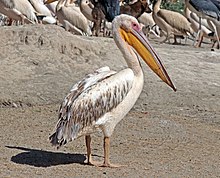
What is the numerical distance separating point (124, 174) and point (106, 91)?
2.33 feet

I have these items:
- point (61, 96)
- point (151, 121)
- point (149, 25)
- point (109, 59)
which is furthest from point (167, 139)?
point (149, 25)

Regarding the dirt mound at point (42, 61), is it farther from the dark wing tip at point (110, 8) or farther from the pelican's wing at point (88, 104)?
the dark wing tip at point (110, 8)

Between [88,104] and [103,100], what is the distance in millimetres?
135

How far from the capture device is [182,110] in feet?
29.6

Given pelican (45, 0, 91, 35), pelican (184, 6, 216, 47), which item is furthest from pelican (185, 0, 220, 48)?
pelican (45, 0, 91, 35)

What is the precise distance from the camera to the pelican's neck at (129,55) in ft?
20.1

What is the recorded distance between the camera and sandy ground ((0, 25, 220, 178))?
6.17 meters

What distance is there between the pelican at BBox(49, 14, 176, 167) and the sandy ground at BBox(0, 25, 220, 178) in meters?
0.32

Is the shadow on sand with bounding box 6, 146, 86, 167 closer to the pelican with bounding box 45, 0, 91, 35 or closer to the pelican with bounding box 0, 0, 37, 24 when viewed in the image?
the pelican with bounding box 0, 0, 37, 24

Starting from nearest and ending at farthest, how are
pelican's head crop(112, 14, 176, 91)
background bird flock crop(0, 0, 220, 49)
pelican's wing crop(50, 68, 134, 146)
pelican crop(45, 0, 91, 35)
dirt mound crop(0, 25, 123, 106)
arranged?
pelican's wing crop(50, 68, 134, 146)
pelican's head crop(112, 14, 176, 91)
dirt mound crop(0, 25, 123, 106)
background bird flock crop(0, 0, 220, 49)
pelican crop(45, 0, 91, 35)

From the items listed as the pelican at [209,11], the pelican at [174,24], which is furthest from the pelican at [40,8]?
the pelican at [209,11]

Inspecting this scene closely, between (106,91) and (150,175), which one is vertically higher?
(106,91)

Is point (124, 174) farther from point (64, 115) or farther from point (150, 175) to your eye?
point (64, 115)

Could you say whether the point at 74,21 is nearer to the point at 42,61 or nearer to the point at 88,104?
the point at 42,61
